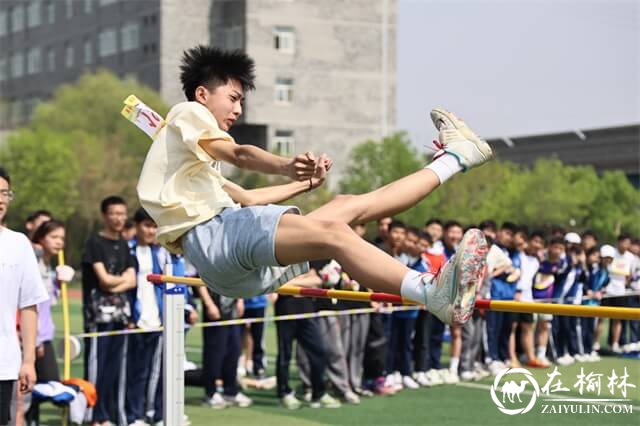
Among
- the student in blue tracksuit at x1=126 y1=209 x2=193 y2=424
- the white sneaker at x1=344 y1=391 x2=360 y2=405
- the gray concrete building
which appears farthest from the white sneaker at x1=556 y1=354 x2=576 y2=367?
the gray concrete building

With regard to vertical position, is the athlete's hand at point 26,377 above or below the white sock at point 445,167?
below

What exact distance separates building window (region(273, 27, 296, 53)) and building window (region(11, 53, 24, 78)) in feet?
62.8

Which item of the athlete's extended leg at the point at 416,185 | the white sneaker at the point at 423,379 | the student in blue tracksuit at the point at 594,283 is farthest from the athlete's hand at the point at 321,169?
the student in blue tracksuit at the point at 594,283

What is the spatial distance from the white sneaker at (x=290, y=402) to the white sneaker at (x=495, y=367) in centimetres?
302

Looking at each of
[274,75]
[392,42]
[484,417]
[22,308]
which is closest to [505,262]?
[484,417]

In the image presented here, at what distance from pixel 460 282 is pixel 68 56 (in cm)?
5542

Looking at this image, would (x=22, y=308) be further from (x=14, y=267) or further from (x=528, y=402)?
(x=528, y=402)

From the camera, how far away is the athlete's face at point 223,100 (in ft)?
18.3

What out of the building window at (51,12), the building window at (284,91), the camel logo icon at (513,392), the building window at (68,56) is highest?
the building window at (51,12)

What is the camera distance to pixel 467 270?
15.5ft

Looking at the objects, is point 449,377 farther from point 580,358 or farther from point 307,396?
point 580,358

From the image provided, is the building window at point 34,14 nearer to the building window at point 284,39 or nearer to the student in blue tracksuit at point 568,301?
the building window at point 284,39

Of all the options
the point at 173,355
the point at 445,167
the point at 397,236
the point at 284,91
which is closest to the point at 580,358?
the point at 397,236

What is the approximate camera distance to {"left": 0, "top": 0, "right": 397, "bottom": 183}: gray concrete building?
49375 millimetres
